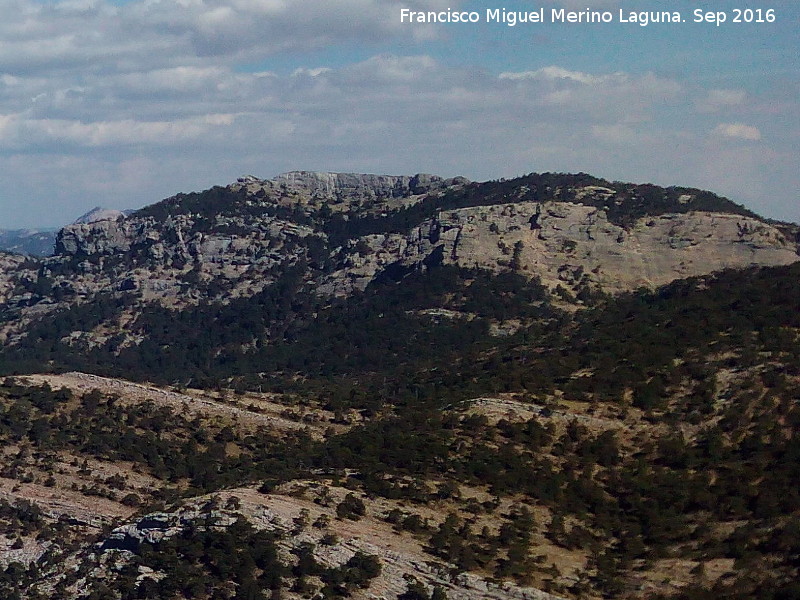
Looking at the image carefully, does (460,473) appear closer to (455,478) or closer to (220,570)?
(455,478)

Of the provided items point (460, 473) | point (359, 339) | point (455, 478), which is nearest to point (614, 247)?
point (359, 339)

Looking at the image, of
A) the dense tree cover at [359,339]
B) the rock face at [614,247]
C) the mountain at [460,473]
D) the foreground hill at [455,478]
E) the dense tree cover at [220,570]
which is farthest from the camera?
the rock face at [614,247]

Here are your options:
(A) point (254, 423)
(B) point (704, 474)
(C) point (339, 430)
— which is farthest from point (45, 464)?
(B) point (704, 474)

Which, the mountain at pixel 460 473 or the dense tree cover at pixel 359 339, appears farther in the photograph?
the dense tree cover at pixel 359 339

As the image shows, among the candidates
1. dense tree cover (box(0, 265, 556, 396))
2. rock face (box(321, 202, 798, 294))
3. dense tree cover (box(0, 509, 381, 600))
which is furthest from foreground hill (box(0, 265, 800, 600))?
rock face (box(321, 202, 798, 294))

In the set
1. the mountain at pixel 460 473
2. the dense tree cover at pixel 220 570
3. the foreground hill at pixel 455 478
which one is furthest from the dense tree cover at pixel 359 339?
the dense tree cover at pixel 220 570

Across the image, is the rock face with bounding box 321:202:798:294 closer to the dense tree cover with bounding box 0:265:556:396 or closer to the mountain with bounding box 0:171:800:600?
the dense tree cover with bounding box 0:265:556:396

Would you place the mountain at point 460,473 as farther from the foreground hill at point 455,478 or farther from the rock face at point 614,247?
the rock face at point 614,247

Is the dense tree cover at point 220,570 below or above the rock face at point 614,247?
below

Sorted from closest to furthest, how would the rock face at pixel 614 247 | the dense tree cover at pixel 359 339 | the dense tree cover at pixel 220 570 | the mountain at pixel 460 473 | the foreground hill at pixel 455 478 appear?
1. the dense tree cover at pixel 220 570
2. the foreground hill at pixel 455 478
3. the mountain at pixel 460 473
4. the dense tree cover at pixel 359 339
5. the rock face at pixel 614 247

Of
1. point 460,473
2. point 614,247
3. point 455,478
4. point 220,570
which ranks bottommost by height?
point 220,570

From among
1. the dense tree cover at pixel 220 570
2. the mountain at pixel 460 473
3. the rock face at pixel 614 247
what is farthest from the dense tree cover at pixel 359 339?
the dense tree cover at pixel 220 570

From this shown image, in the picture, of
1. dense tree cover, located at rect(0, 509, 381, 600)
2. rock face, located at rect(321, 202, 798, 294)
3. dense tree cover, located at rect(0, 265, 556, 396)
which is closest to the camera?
dense tree cover, located at rect(0, 509, 381, 600)
